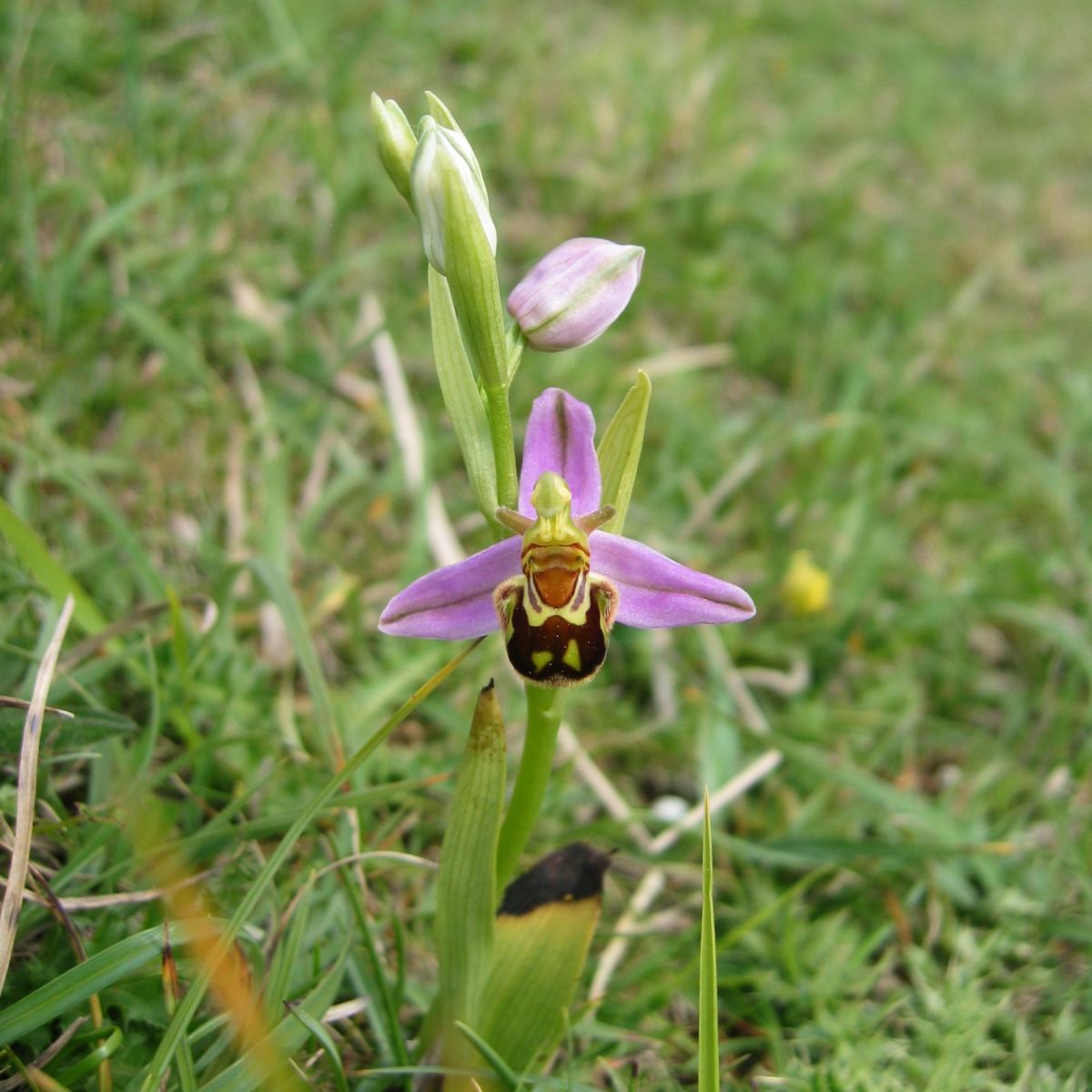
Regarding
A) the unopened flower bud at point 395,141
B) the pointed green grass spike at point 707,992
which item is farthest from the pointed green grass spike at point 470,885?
the unopened flower bud at point 395,141

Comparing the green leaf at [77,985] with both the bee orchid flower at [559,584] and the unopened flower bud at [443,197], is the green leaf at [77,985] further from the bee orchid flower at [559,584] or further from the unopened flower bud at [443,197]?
the unopened flower bud at [443,197]

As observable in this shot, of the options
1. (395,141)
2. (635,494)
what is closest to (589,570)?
(395,141)

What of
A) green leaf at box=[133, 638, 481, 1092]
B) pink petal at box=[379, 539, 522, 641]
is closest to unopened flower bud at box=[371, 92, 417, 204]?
pink petal at box=[379, 539, 522, 641]

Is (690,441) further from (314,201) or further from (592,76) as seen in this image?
(592,76)

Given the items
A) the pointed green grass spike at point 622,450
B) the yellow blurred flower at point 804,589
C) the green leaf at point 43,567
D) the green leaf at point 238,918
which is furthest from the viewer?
the yellow blurred flower at point 804,589

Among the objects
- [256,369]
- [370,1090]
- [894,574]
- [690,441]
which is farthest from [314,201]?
[370,1090]

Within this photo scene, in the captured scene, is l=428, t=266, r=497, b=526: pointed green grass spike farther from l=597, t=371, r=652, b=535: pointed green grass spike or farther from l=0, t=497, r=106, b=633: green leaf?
l=0, t=497, r=106, b=633: green leaf

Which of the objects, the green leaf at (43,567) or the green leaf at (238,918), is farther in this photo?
the green leaf at (43,567)

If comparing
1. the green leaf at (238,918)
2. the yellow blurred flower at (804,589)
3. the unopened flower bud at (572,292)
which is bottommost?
the yellow blurred flower at (804,589)
